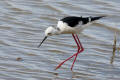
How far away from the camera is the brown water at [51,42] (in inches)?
254

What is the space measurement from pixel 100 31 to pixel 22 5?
102 inches

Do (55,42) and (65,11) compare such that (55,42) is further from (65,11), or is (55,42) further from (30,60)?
(65,11)

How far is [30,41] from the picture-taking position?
25.8 feet

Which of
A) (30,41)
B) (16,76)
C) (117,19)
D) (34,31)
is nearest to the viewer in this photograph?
(16,76)

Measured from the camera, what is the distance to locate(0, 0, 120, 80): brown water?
6.45 meters

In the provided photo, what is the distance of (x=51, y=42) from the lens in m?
7.93

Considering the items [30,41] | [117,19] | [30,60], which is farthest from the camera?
[117,19]

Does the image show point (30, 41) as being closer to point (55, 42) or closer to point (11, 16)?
point (55, 42)

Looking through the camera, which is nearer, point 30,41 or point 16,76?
point 16,76

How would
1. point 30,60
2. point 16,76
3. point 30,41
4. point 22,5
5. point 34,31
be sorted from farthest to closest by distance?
point 22,5, point 34,31, point 30,41, point 30,60, point 16,76

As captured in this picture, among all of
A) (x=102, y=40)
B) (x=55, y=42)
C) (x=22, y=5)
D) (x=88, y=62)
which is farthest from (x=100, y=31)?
(x=22, y=5)

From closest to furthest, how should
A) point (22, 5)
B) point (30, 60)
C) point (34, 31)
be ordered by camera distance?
point (30, 60)
point (34, 31)
point (22, 5)

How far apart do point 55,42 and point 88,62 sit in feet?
4.03

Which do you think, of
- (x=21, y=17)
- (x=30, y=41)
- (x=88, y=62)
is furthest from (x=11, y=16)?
(x=88, y=62)
